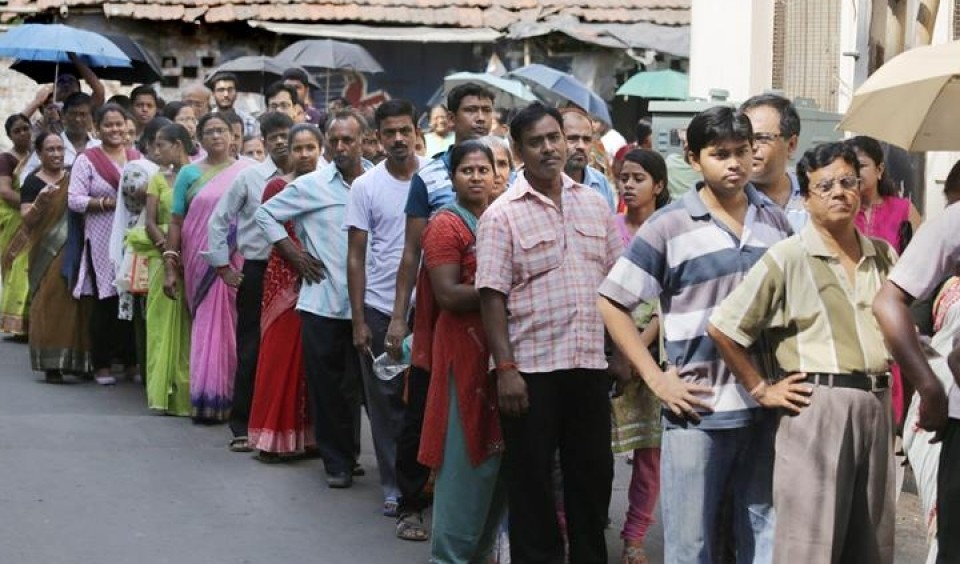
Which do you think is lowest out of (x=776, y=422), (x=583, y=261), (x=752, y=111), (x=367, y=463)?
(x=367, y=463)

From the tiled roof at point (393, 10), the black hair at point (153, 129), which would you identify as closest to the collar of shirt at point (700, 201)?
the black hair at point (153, 129)

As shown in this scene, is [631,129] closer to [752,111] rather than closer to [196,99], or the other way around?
[196,99]

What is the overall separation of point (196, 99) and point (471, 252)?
799cm

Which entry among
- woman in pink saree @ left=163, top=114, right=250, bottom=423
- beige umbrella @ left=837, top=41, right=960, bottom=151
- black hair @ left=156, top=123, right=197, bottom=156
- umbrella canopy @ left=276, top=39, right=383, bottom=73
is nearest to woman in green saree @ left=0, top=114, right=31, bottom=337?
black hair @ left=156, top=123, right=197, bottom=156

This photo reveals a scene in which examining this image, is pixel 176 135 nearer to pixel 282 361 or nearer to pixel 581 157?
pixel 282 361

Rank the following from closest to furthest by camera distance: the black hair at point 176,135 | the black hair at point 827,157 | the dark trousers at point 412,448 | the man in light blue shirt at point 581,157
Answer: the black hair at point 827,157, the dark trousers at point 412,448, the man in light blue shirt at point 581,157, the black hair at point 176,135

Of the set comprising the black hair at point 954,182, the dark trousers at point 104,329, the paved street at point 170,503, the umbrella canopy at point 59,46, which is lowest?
the paved street at point 170,503

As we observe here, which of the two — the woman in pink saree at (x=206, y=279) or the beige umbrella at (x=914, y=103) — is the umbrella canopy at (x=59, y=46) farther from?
the beige umbrella at (x=914, y=103)

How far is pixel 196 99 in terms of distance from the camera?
48.2ft

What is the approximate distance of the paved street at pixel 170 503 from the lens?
25.3 feet

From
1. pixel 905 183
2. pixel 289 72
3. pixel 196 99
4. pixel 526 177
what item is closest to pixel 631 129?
pixel 289 72

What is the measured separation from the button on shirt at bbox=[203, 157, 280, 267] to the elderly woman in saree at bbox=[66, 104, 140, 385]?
2.07 meters

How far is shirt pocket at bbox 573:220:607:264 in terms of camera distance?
6652mm

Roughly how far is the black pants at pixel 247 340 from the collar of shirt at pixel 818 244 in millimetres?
5261
